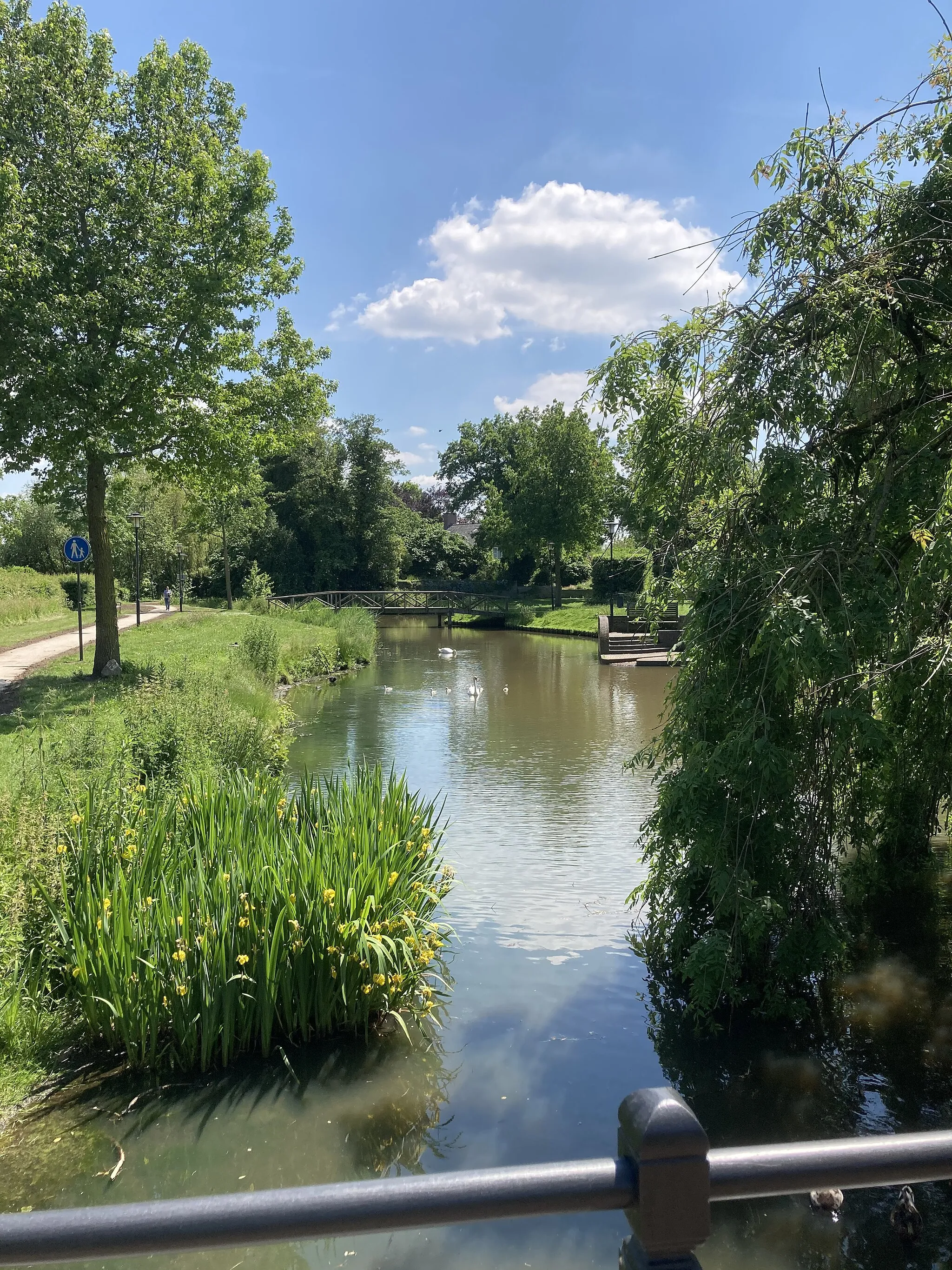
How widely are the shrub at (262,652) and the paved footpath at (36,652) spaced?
3.23 m

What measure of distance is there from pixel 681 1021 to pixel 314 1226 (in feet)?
20.2

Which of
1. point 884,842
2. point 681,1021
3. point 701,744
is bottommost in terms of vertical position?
point 681,1021

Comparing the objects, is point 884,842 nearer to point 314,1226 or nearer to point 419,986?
point 419,986

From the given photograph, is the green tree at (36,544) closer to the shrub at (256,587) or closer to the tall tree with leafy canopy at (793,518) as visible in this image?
the shrub at (256,587)

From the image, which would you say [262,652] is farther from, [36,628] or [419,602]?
[419,602]

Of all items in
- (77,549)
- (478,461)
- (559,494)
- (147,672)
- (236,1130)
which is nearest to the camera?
(236,1130)

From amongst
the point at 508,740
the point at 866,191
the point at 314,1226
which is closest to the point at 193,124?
the point at 508,740

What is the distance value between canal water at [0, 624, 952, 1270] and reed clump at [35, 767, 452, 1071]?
0.92 ft

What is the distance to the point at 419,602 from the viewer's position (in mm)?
51281

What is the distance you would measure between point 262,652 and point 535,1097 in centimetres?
1589

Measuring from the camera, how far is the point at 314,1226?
1.18 m

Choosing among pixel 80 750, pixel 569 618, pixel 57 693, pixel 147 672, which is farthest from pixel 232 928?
pixel 569 618

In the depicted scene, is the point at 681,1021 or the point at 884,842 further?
the point at 884,842

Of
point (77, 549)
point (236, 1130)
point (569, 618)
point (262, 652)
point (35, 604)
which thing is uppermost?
point (77, 549)
